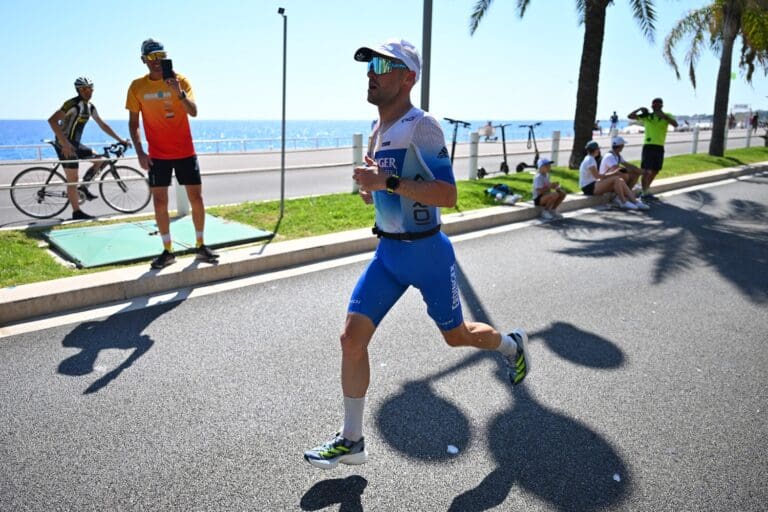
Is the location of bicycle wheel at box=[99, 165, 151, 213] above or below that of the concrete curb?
above

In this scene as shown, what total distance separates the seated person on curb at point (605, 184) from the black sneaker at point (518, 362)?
8244 mm

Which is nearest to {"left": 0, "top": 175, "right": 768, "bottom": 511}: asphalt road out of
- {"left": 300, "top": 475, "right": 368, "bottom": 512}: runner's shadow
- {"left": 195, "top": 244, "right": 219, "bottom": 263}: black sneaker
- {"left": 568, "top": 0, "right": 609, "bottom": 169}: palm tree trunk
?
{"left": 300, "top": 475, "right": 368, "bottom": 512}: runner's shadow

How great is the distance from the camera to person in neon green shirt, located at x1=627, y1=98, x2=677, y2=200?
11.8 metres

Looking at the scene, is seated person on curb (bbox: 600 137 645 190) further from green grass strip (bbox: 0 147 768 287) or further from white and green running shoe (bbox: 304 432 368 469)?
white and green running shoe (bbox: 304 432 368 469)

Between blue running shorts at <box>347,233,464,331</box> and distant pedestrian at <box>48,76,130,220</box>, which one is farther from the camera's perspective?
distant pedestrian at <box>48,76,130,220</box>

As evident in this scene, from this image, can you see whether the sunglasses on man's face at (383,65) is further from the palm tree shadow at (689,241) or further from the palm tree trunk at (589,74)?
the palm tree trunk at (589,74)

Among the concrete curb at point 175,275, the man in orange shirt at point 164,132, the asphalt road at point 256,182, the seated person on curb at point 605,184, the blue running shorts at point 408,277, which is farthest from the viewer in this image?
the seated person on curb at point 605,184

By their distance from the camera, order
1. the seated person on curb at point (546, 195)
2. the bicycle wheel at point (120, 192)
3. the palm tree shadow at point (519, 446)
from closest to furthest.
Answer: the palm tree shadow at point (519, 446)
the bicycle wheel at point (120, 192)
the seated person on curb at point (546, 195)

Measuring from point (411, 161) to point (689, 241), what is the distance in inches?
276

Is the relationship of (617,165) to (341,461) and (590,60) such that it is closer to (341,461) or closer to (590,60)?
(590,60)

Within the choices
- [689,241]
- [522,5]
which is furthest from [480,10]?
[689,241]

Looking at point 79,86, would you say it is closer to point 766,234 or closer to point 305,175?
point 305,175

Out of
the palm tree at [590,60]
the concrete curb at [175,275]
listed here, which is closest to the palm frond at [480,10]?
the palm tree at [590,60]

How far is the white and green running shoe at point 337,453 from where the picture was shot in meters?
2.89
